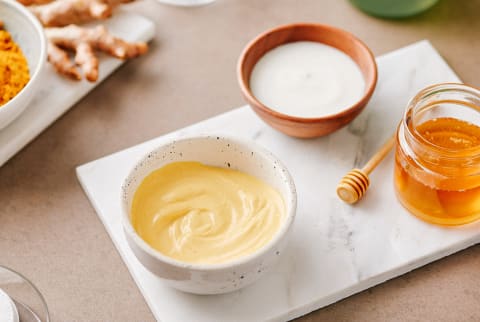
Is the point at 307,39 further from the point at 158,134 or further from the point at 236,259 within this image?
the point at 236,259

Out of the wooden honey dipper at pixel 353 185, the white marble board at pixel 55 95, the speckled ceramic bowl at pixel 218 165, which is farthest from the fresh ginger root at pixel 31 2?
the wooden honey dipper at pixel 353 185

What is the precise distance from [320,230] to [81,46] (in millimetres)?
573

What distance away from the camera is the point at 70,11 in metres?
1.41

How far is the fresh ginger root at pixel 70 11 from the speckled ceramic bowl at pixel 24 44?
9 centimetres

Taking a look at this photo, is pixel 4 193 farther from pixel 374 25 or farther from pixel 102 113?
pixel 374 25

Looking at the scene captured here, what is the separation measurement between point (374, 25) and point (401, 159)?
1.53ft

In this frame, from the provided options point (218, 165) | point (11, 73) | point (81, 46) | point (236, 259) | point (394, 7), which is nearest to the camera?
point (236, 259)

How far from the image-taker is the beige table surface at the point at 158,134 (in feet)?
3.48

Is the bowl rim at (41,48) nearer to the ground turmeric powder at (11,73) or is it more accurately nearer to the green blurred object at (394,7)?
the ground turmeric powder at (11,73)

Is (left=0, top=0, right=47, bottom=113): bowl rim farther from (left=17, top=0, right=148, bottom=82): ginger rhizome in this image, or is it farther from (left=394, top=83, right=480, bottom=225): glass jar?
(left=394, top=83, right=480, bottom=225): glass jar

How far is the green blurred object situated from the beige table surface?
0.02m

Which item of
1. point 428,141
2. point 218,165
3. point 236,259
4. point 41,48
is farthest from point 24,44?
point 428,141

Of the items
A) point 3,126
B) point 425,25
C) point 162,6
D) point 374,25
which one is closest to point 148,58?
point 162,6

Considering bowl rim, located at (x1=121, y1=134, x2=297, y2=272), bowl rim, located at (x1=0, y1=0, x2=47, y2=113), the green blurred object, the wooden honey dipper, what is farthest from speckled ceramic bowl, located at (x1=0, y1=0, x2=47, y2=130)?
the green blurred object
